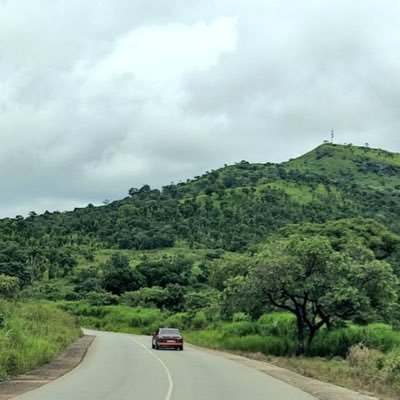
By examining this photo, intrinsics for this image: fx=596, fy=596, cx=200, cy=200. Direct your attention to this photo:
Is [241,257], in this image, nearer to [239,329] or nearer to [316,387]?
[239,329]

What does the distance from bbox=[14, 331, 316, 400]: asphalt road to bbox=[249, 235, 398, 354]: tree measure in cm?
813

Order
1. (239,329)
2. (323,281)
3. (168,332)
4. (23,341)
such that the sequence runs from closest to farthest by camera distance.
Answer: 1. (23,341)
2. (323,281)
3. (168,332)
4. (239,329)

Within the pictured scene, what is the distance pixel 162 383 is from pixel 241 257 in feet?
104

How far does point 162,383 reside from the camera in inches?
790

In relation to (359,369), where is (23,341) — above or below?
above

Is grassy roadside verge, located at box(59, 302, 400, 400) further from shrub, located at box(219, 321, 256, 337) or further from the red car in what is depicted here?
the red car

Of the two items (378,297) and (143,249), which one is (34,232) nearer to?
(143,249)

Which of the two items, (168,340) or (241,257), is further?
(241,257)

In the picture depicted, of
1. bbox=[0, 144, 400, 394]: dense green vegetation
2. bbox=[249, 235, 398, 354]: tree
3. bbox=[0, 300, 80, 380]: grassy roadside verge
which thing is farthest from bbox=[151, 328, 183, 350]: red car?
bbox=[249, 235, 398, 354]: tree

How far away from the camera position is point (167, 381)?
20.7 m

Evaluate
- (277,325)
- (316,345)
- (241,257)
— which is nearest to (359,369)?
(316,345)

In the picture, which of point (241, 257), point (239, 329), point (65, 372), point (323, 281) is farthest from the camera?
point (241, 257)

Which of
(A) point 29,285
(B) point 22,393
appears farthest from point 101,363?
(A) point 29,285

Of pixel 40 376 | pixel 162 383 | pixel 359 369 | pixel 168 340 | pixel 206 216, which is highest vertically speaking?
pixel 206 216
